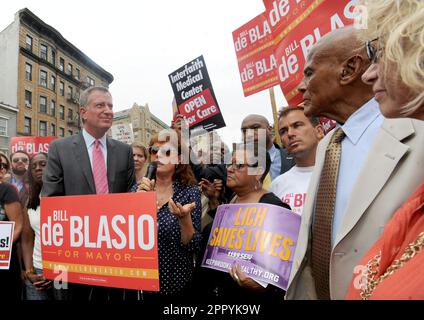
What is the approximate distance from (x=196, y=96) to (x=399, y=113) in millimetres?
4793

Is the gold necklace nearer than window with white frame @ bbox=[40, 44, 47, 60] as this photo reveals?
Yes

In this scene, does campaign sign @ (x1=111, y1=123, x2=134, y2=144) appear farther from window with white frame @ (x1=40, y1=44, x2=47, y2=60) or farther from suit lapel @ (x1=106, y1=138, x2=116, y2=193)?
window with white frame @ (x1=40, y1=44, x2=47, y2=60)

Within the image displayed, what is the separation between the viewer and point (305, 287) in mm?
1773

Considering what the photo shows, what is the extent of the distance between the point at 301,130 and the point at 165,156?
1097mm

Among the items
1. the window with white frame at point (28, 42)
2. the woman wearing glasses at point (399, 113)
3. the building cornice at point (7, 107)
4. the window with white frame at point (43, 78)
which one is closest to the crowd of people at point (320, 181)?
the woman wearing glasses at point (399, 113)

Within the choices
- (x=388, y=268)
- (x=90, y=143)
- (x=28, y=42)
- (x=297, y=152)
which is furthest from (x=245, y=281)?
(x=28, y=42)

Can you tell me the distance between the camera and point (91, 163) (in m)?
3.02

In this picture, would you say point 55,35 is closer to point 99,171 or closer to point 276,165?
point 276,165

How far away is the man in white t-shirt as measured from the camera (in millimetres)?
2787

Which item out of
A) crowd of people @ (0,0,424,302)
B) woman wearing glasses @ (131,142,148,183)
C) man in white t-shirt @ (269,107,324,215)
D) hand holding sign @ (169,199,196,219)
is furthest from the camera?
woman wearing glasses @ (131,142,148,183)

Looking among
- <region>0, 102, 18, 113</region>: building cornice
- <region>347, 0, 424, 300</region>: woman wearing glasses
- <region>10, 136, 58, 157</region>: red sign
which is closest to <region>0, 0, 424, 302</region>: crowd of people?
<region>347, 0, 424, 300</region>: woman wearing glasses

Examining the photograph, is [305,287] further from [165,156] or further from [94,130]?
[94,130]

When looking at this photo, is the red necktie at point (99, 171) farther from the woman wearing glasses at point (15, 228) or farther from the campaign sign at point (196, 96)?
the campaign sign at point (196, 96)

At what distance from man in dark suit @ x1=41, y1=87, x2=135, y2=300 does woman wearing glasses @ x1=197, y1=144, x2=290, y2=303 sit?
758 mm
